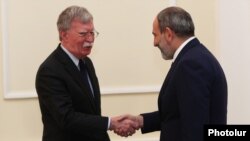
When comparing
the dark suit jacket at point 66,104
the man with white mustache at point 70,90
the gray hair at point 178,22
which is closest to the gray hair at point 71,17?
the man with white mustache at point 70,90

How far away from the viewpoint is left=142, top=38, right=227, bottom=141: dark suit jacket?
2012 mm

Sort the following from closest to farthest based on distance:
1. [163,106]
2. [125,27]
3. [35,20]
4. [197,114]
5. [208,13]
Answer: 1. [197,114]
2. [163,106]
3. [35,20]
4. [125,27]
5. [208,13]

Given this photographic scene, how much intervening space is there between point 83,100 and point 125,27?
920 mm

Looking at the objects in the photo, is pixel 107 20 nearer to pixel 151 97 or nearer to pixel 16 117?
pixel 151 97

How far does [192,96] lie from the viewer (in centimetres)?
200

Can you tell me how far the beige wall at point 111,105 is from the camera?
296 cm

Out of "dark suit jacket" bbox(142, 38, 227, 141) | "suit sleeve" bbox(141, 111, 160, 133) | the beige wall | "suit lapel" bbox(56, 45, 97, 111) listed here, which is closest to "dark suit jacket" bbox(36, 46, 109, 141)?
"suit lapel" bbox(56, 45, 97, 111)

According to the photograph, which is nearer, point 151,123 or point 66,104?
point 66,104

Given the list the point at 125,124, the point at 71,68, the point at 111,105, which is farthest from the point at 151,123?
the point at 71,68

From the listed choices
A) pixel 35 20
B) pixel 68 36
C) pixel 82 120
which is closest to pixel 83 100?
pixel 82 120

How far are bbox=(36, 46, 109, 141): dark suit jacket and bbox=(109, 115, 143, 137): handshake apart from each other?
122 millimetres

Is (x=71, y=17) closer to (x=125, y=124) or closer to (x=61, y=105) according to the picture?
(x=61, y=105)

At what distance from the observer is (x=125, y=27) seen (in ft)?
10.4

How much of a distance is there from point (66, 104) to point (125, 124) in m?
0.47
